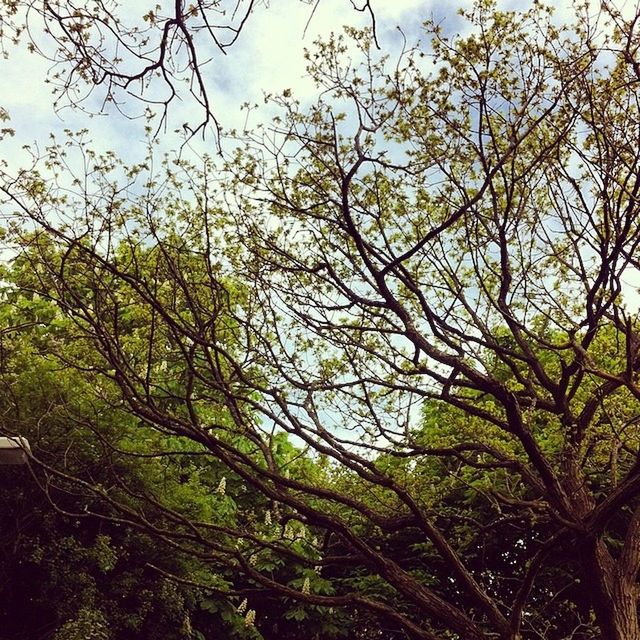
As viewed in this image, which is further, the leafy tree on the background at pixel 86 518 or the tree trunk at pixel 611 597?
the leafy tree on the background at pixel 86 518

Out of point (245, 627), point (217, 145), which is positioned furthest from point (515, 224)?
point (245, 627)

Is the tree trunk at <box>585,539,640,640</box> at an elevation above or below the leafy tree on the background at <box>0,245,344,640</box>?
above

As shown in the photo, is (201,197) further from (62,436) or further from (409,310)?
(62,436)

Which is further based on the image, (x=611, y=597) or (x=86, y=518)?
(x=86, y=518)

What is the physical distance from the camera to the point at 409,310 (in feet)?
24.4

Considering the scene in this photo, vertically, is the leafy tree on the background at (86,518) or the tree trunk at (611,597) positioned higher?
the tree trunk at (611,597)

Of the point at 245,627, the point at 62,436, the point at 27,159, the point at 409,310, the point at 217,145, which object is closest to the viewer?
the point at 217,145

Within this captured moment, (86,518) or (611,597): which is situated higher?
(611,597)

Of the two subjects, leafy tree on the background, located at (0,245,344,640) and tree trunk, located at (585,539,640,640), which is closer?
tree trunk, located at (585,539,640,640)

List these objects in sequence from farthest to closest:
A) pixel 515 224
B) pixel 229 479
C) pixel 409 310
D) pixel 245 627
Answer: pixel 229 479
pixel 245 627
pixel 409 310
pixel 515 224

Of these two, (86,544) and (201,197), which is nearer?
(201,197)

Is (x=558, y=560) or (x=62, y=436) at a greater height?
(x=558, y=560)

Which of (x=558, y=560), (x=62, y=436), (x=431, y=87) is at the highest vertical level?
(x=431, y=87)

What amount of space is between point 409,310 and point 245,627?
4.80m
